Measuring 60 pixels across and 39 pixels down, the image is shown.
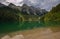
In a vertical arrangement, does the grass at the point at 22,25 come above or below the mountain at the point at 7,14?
below

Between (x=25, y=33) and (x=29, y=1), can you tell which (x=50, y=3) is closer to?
(x=29, y=1)

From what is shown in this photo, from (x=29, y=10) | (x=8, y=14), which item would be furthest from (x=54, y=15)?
(x=8, y=14)

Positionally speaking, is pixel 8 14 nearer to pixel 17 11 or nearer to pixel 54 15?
pixel 17 11

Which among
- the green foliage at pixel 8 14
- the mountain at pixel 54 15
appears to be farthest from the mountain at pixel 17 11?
the mountain at pixel 54 15

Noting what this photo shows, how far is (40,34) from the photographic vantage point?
3672 mm

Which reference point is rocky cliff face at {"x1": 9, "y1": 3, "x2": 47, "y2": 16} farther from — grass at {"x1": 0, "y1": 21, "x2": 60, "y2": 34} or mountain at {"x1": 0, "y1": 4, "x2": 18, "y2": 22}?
grass at {"x1": 0, "y1": 21, "x2": 60, "y2": 34}

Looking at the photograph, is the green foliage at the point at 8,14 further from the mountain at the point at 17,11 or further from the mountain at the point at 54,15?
the mountain at the point at 54,15

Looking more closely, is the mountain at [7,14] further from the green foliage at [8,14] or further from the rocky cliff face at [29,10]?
Answer: the rocky cliff face at [29,10]

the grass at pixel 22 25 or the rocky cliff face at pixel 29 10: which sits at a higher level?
the rocky cliff face at pixel 29 10

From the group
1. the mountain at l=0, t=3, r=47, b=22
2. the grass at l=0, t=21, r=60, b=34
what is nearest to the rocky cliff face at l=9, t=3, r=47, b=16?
the mountain at l=0, t=3, r=47, b=22

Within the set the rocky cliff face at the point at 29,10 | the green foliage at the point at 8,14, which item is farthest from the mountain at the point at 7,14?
the rocky cliff face at the point at 29,10

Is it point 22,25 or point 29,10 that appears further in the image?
point 29,10

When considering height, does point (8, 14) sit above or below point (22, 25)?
above

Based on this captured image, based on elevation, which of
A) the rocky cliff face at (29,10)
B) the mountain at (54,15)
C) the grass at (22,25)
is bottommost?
the grass at (22,25)
